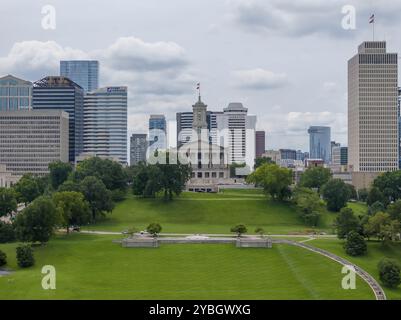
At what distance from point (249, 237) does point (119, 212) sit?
1001 inches

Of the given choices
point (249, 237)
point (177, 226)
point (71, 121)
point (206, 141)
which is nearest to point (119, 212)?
point (177, 226)

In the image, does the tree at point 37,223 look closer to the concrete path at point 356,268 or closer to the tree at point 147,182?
the concrete path at point 356,268

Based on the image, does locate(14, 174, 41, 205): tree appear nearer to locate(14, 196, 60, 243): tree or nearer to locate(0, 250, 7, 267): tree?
locate(14, 196, 60, 243): tree

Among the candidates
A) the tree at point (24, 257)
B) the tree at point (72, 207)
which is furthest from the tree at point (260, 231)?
the tree at point (24, 257)

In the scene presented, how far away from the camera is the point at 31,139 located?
16462 cm

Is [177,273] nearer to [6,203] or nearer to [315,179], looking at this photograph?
[6,203]

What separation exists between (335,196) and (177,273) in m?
40.3

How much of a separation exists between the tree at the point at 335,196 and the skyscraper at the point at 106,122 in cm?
11358

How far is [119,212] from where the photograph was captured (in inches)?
3132

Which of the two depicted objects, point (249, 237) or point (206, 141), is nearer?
point (249, 237)

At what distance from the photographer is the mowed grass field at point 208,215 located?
71.1 metres

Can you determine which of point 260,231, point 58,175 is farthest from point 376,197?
point 58,175
